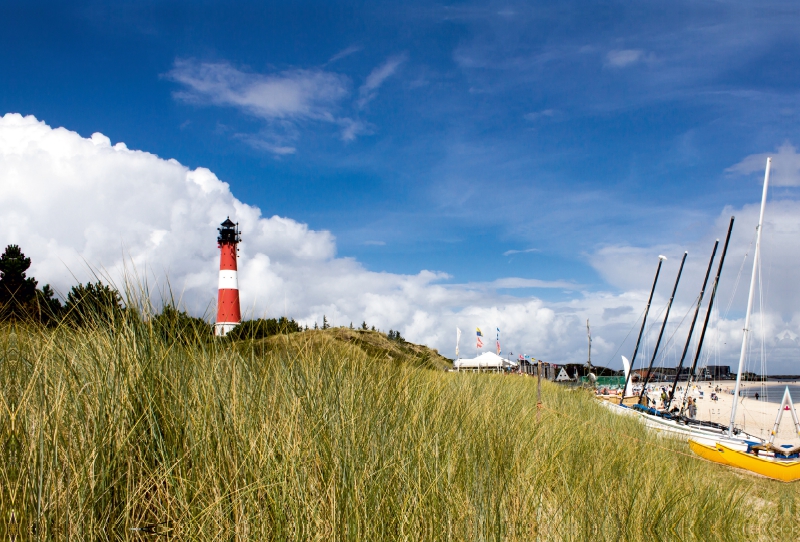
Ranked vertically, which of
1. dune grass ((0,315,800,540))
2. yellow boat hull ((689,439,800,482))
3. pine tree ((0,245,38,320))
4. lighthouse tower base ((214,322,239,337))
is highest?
pine tree ((0,245,38,320))

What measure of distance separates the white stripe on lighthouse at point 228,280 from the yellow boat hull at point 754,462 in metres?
23.3

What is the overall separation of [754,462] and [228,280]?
81.5 feet

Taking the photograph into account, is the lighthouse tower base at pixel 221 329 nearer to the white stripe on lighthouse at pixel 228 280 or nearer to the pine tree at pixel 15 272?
the pine tree at pixel 15 272

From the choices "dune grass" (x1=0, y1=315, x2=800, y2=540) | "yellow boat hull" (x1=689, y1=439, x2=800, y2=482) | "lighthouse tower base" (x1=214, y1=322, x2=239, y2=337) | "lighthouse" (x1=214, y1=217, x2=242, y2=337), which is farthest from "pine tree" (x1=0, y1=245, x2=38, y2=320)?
"yellow boat hull" (x1=689, y1=439, x2=800, y2=482)

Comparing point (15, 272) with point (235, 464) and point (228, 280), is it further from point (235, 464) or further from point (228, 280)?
point (235, 464)

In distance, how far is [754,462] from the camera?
12031 mm

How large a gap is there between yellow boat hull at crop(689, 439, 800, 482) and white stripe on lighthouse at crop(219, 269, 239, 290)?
23.3 meters

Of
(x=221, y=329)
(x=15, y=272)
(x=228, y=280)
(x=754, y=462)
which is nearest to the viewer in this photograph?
(x=221, y=329)


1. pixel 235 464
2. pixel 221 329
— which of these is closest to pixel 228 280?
pixel 221 329

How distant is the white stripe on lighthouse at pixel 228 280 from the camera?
28.6 meters

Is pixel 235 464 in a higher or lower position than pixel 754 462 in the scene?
higher

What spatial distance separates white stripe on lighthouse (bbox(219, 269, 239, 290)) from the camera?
28.6 m

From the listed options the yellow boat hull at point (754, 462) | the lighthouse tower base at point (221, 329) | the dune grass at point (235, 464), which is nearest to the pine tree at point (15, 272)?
the lighthouse tower base at point (221, 329)

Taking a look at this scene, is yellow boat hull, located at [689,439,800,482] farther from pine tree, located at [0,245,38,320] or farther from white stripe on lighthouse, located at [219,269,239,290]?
white stripe on lighthouse, located at [219,269,239,290]
